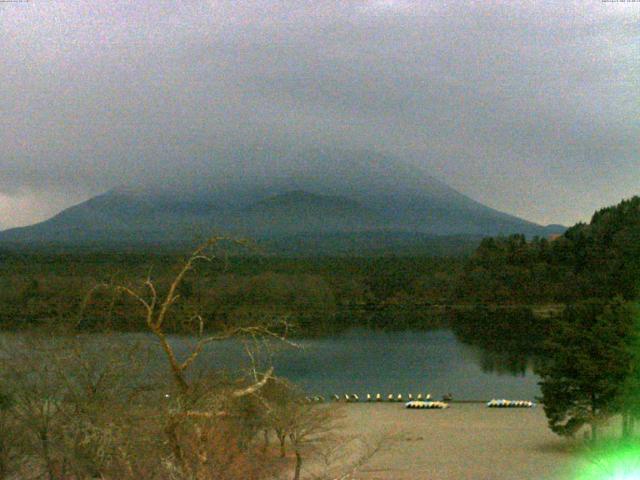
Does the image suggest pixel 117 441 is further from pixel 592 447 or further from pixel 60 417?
pixel 592 447

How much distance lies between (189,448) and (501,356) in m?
31.4

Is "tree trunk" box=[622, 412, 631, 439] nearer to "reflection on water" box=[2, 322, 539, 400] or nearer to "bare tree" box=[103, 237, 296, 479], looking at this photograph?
"reflection on water" box=[2, 322, 539, 400]

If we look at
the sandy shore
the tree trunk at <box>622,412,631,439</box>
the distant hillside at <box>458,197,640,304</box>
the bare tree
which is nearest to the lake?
the sandy shore

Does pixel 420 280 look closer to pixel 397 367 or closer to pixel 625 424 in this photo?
pixel 397 367

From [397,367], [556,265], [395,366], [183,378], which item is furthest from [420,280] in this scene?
[183,378]

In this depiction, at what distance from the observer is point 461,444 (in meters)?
15.4

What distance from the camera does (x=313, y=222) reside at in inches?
6555

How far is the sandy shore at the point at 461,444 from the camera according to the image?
1238 centimetres

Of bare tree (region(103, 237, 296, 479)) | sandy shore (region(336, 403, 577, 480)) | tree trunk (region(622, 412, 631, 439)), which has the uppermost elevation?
bare tree (region(103, 237, 296, 479))

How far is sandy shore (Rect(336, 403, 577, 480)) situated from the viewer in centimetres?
1238

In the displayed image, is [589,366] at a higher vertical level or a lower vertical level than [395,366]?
higher

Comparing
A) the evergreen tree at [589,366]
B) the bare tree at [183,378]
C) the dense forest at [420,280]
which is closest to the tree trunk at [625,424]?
the evergreen tree at [589,366]

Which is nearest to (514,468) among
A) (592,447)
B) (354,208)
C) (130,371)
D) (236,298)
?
(592,447)

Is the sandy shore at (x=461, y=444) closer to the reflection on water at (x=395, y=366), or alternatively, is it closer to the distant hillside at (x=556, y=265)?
the reflection on water at (x=395, y=366)
